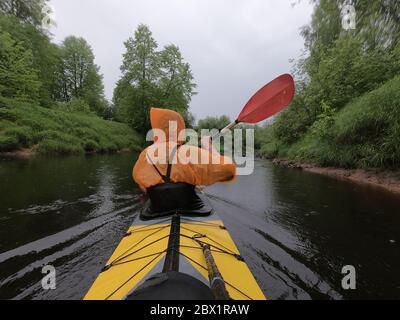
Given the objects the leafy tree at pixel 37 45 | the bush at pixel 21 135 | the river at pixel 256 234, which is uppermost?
the leafy tree at pixel 37 45

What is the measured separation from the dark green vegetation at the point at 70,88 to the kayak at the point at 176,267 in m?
12.3

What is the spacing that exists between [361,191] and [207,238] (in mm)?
5019

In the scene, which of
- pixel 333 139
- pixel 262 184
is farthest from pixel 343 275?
pixel 333 139

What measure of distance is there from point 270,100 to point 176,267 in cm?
284

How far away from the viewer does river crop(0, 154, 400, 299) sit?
2357 millimetres

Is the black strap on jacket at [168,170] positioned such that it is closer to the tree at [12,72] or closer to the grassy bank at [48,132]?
the grassy bank at [48,132]

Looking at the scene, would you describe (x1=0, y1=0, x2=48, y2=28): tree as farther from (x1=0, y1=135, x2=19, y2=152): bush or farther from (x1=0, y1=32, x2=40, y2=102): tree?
(x1=0, y1=135, x2=19, y2=152): bush

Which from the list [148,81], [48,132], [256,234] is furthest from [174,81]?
[256,234]

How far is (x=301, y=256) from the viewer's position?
291 cm

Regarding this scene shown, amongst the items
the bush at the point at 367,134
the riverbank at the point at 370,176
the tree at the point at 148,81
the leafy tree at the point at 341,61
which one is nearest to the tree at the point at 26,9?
the tree at the point at 148,81

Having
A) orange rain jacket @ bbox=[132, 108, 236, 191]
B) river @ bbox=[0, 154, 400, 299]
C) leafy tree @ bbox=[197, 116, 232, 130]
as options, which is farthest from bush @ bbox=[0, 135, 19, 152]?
leafy tree @ bbox=[197, 116, 232, 130]

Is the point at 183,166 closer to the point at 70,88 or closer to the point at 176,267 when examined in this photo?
the point at 176,267

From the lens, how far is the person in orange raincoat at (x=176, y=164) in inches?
95.3

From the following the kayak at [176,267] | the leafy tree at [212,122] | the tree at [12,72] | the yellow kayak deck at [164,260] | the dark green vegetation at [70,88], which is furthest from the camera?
the leafy tree at [212,122]
